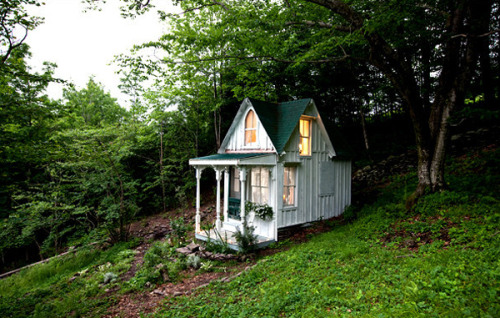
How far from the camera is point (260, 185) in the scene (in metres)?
10.0

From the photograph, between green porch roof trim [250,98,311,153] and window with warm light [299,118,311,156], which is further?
window with warm light [299,118,311,156]

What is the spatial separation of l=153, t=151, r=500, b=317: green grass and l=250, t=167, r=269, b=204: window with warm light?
8.14 feet

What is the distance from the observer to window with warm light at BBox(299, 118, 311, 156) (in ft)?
33.0

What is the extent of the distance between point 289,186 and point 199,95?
9105mm

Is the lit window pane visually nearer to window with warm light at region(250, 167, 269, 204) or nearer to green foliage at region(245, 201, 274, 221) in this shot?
window with warm light at region(250, 167, 269, 204)

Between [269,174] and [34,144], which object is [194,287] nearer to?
[269,174]

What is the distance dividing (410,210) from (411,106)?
3282 mm

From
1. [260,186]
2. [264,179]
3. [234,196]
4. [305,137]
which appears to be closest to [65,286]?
[234,196]

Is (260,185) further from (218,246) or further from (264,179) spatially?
(218,246)

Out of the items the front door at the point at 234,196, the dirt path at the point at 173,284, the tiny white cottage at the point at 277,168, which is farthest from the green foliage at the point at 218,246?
the front door at the point at 234,196

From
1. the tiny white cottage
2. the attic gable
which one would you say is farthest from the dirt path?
the attic gable

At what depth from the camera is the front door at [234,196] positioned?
1048 cm

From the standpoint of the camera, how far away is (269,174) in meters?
9.32

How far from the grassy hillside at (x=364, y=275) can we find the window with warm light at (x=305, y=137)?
2990 millimetres
